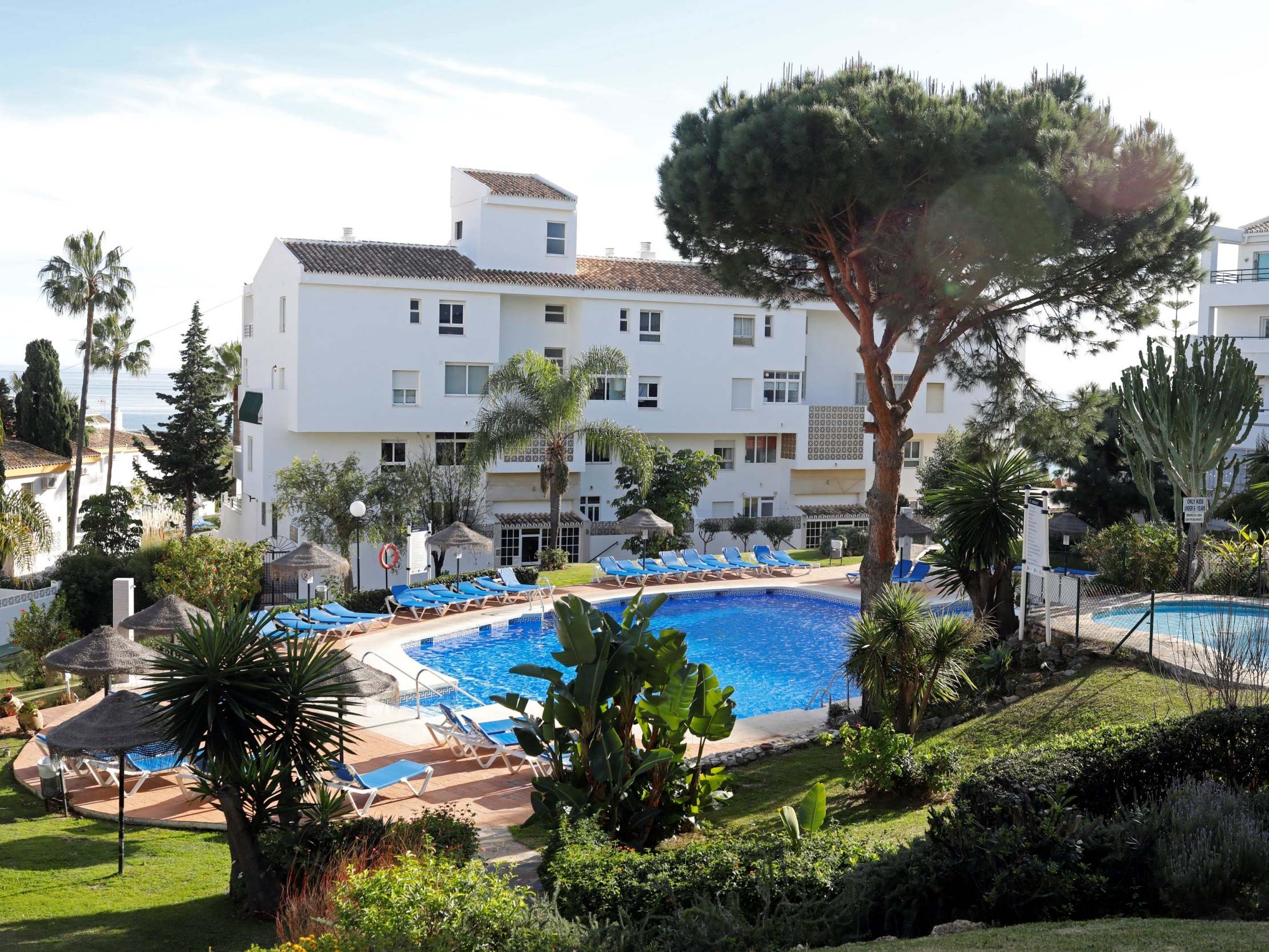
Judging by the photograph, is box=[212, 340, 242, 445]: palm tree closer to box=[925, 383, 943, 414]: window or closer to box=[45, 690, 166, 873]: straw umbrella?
box=[925, 383, 943, 414]: window

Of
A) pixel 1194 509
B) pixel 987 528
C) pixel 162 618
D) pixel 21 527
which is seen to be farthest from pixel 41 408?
pixel 1194 509

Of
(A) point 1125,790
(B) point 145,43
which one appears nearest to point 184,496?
(B) point 145,43

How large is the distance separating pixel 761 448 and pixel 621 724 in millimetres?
31800

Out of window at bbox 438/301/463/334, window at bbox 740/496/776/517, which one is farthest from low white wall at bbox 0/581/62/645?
window at bbox 740/496/776/517

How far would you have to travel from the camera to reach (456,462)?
3344 centimetres

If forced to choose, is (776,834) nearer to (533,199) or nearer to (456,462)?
(456,462)

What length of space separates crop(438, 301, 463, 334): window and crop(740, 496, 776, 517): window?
13.0 m

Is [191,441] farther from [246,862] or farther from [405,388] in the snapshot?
[246,862]

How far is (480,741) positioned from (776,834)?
6298 millimetres

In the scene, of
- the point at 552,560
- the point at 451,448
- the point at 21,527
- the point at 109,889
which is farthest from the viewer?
the point at 451,448

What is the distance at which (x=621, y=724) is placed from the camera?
1120cm

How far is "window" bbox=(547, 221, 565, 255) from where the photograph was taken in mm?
38219

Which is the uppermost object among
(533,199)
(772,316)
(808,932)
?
(533,199)

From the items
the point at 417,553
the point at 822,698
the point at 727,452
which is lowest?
the point at 822,698
